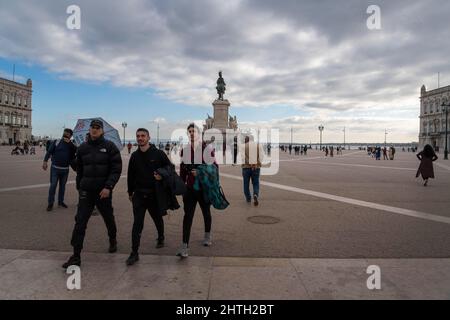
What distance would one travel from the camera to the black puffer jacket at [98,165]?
15.8ft

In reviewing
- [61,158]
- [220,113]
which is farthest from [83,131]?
[220,113]

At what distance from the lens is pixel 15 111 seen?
104m

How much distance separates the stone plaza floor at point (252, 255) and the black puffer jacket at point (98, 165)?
3.34 ft

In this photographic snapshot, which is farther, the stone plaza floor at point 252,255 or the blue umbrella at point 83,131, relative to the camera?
the blue umbrella at point 83,131

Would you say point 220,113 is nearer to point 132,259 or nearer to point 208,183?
point 208,183

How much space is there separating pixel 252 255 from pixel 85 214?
2365 millimetres

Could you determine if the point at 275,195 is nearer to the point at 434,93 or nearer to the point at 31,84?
the point at 434,93

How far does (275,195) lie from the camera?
1074 centimetres

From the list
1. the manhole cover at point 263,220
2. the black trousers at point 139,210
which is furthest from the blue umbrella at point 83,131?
the manhole cover at point 263,220

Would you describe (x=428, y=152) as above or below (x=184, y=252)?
above

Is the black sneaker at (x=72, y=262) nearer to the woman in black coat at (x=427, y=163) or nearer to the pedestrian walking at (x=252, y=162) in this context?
the pedestrian walking at (x=252, y=162)
